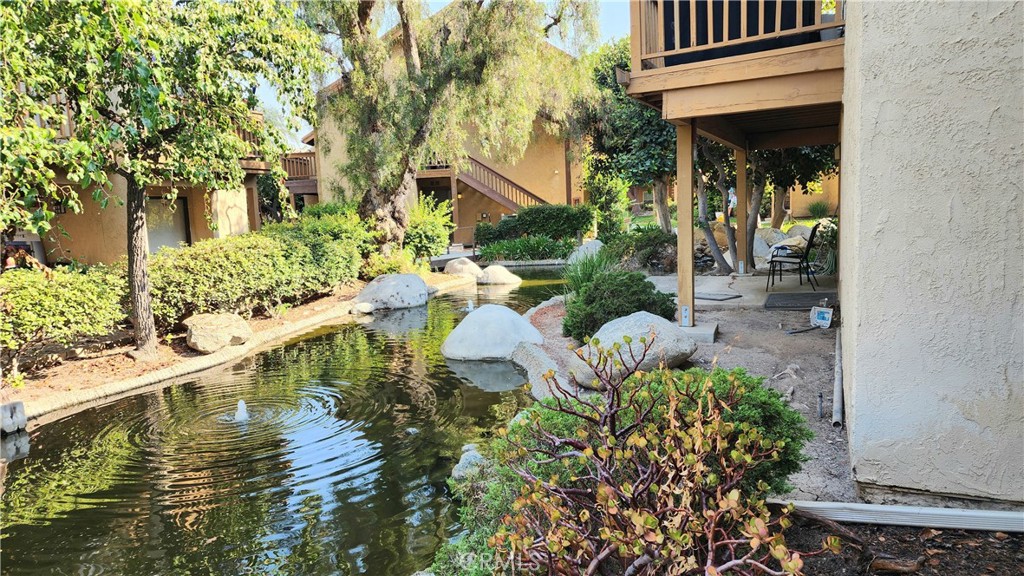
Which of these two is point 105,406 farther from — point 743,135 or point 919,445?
point 743,135

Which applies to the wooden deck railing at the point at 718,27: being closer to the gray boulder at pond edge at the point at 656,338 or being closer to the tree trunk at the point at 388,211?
the gray boulder at pond edge at the point at 656,338

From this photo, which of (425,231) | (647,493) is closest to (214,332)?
(647,493)

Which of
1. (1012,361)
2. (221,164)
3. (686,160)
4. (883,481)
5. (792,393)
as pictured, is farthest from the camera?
(221,164)

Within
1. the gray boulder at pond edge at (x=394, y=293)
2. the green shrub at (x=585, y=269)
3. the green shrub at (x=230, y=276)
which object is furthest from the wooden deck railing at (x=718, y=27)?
the gray boulder at pond edge at (x=394, y=293)

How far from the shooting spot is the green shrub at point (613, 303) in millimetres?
7512

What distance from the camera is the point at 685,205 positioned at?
6.79 metres

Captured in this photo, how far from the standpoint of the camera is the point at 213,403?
654 centimetres

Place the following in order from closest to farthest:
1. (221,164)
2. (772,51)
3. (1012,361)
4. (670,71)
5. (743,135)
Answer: (1012,361) → (772,51) → (670,71) → (221,164) → (743,135)

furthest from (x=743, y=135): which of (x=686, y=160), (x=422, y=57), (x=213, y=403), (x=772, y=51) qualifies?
(x=213, y=403)

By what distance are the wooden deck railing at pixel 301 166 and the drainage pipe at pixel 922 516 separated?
72.5 ft

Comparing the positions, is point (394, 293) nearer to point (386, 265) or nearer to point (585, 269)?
point (386, 265)

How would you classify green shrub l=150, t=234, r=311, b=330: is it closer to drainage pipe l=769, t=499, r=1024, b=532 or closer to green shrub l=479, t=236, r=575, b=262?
green shrub l=479, t=236, r=575, b=262

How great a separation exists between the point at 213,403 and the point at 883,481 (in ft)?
19.2

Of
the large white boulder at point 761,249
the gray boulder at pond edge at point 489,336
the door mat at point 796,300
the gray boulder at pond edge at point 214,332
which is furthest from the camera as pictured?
the large white boulder at point 761,249
